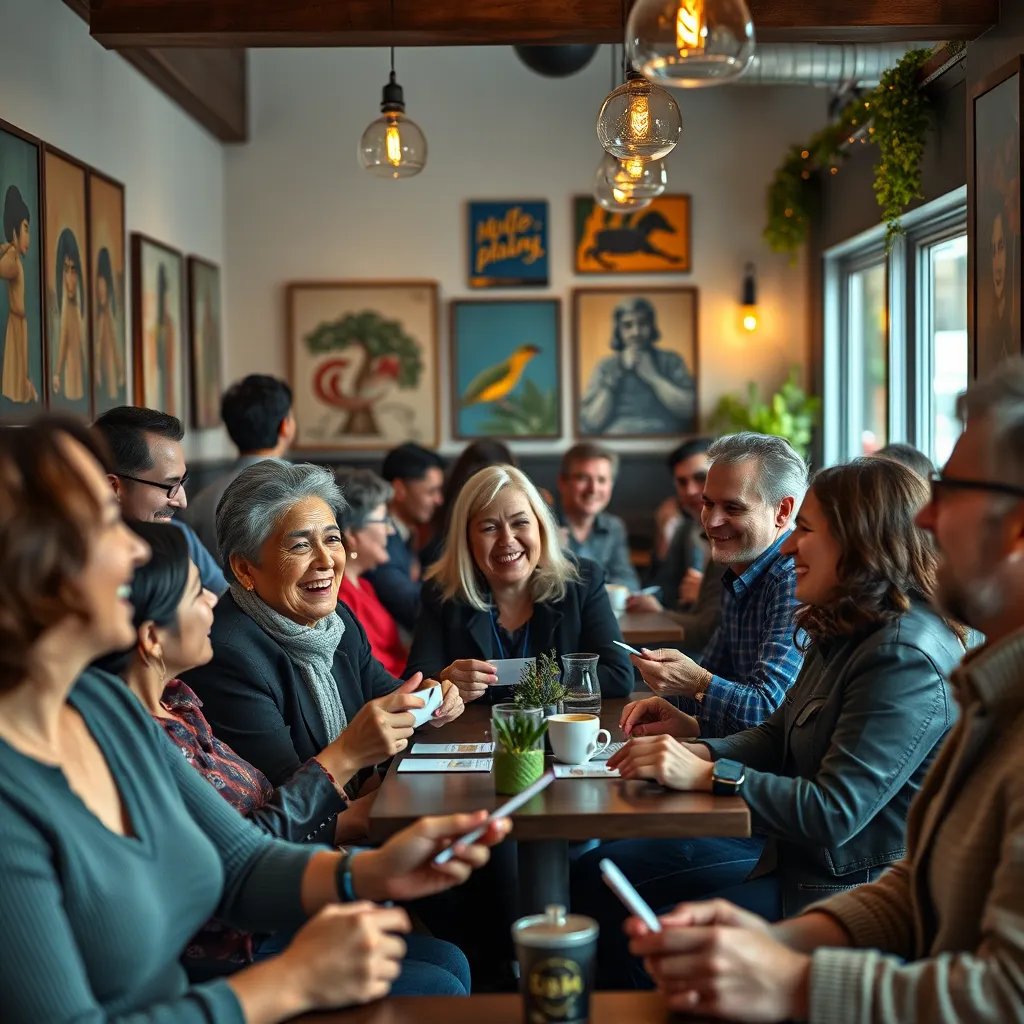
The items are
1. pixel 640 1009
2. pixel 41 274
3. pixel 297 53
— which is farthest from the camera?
pixel 297 53

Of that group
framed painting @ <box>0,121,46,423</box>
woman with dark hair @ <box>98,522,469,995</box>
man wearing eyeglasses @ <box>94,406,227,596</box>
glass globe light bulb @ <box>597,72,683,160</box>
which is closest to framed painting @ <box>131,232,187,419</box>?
framed painting @ <box>0,121,46,423</box>

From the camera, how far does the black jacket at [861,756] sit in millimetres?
2270

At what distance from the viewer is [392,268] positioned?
28.3ft

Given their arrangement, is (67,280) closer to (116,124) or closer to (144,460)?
(116,124)

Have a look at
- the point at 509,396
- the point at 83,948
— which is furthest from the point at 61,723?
the point at 509,396

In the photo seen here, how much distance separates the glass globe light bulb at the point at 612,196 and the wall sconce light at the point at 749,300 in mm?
2686

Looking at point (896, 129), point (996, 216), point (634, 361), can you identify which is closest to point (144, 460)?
point (996, 216)

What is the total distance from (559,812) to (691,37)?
4.75 feet

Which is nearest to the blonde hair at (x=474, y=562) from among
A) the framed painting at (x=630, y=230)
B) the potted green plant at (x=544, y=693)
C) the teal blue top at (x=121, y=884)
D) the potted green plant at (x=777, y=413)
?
the potted green plant at (x=544, y=693)

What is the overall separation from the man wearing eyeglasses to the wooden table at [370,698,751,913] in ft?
4.58

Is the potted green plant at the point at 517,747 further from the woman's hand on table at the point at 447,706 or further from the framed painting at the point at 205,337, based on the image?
the framed painting at the point at 205,337

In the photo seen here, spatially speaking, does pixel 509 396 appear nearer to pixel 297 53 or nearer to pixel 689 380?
pixel 689 380

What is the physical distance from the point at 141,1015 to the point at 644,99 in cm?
335

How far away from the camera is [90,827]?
4.88 feet
